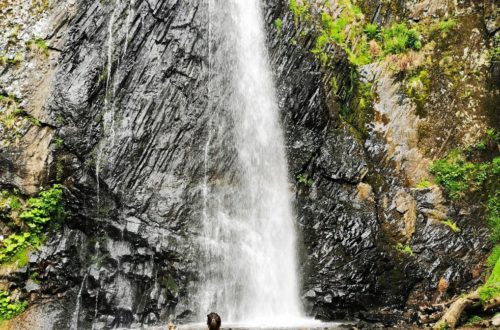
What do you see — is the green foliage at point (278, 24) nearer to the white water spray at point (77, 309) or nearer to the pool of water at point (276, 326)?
the pool of water at point (276, 326)

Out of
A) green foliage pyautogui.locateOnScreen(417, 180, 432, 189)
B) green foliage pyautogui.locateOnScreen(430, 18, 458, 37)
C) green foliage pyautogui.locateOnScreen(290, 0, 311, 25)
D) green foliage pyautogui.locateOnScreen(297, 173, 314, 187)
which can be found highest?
green foliage pyautogui.locateOnScreen(290, 0, 311, 25)

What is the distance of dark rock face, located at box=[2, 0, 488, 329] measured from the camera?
12.2 m

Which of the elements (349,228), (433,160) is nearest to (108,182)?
(349,228)

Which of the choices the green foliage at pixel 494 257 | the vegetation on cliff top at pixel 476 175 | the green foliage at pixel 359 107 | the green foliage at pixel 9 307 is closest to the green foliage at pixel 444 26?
the green foliage at pixel 359 107

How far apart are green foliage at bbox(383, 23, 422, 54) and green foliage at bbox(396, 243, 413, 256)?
6.69 m

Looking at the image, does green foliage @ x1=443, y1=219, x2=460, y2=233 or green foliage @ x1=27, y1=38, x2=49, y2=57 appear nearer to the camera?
green foliage @ x1=27, y1=38, x2=49, y2=57

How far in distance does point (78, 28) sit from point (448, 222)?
1285cm

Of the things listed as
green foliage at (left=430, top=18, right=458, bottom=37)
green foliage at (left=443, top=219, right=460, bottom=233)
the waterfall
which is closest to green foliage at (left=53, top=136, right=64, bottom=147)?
the waterfall

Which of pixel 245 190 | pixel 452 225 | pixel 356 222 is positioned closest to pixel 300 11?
pixel 245 190

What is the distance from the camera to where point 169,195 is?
522 inches

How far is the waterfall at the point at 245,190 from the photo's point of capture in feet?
42.8

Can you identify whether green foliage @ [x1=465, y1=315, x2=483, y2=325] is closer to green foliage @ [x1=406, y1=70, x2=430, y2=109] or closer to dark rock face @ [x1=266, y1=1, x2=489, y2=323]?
dark rock face @ [x1=266, y1=1, x2=489, y2=323]

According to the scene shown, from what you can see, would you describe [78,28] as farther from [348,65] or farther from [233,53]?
[348,65]

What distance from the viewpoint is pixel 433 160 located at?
1455cm
